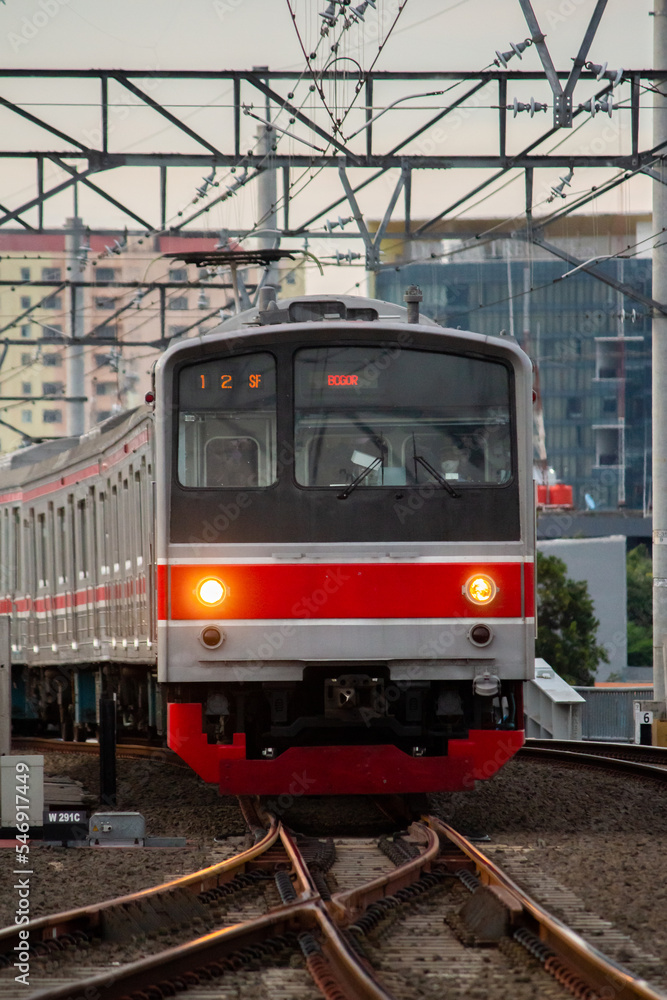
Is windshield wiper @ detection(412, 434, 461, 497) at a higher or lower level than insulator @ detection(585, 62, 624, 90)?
lower

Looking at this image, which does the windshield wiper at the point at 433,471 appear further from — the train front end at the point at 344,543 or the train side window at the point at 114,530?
the train side window at the point at 114,530

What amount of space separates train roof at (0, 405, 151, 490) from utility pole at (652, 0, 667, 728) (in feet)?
23.9

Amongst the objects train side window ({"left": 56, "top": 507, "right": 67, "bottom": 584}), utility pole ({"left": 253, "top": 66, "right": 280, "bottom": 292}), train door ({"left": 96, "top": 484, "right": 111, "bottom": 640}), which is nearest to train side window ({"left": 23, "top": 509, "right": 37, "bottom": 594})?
train side window ({"left": 56, "top": 507, "right": 67, "bottom": 584})

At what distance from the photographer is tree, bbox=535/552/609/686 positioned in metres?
48.3

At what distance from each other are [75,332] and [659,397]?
9.62 metres

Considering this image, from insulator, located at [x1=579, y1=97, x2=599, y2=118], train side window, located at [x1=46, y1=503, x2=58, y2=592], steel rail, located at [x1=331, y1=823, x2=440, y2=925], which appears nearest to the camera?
steel rail, located at [x1=331, y1=823, x2=440, y2=925]

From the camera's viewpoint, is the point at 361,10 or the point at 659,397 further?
the point at 659,397

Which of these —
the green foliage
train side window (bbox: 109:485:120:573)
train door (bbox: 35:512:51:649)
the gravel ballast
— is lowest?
the green foliage

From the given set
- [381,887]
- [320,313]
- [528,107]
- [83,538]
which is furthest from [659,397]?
[381,887]

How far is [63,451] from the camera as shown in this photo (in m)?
17.9

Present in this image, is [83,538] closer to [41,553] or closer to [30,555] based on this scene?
[41,553]

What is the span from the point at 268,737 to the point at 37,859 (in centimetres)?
189

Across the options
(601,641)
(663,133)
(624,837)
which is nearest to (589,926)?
(624,837)

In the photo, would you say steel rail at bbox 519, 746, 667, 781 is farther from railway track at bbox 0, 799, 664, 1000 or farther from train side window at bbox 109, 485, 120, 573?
railway track at bbox 0, 799, 664, 1000
